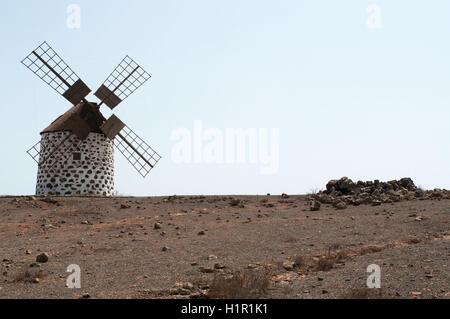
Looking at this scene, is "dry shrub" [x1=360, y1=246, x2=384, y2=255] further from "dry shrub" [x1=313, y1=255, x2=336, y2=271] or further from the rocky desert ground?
"dry shrub" [x1=313, y1=255, x2=336, y2=271]

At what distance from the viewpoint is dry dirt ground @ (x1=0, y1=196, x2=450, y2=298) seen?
880 centimetres

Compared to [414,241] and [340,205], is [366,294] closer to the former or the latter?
[414,241]

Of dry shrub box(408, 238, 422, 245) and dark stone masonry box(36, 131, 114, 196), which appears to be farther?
dark stone masonry box(36, 131, 114, 196)

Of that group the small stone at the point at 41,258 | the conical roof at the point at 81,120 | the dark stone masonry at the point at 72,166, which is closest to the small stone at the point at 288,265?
the small stone at the point at 41,258

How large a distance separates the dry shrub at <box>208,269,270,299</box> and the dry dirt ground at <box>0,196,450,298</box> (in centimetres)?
2

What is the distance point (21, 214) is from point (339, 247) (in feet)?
42.4

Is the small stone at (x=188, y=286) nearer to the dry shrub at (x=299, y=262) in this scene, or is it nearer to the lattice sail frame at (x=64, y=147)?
the dry shrub at (x=299, y=262)

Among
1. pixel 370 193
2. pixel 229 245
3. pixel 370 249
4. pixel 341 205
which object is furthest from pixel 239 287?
pixel 370 193

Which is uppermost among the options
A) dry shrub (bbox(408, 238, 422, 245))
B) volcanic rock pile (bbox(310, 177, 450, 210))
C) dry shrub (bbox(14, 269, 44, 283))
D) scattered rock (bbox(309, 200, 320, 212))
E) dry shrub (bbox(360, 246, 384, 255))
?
volcanic rock pile (bbox(310, 177, 450, 210))

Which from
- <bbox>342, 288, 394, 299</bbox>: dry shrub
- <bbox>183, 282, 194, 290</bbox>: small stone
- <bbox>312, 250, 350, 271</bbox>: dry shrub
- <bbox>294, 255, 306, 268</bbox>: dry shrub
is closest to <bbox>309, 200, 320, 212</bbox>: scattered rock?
<bbox>312, 250, 350, 271</bbox>: dry shrub

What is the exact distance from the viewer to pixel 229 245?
42.9 ft

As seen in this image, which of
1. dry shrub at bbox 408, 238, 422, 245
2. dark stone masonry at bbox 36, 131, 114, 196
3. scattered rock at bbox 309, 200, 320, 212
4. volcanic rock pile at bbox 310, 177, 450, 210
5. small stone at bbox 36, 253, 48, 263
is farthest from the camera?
dark stone masonry at bbox 36, 131, 114, 196

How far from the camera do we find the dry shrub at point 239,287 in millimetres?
8031

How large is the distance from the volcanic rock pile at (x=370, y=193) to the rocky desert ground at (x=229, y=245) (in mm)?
91
